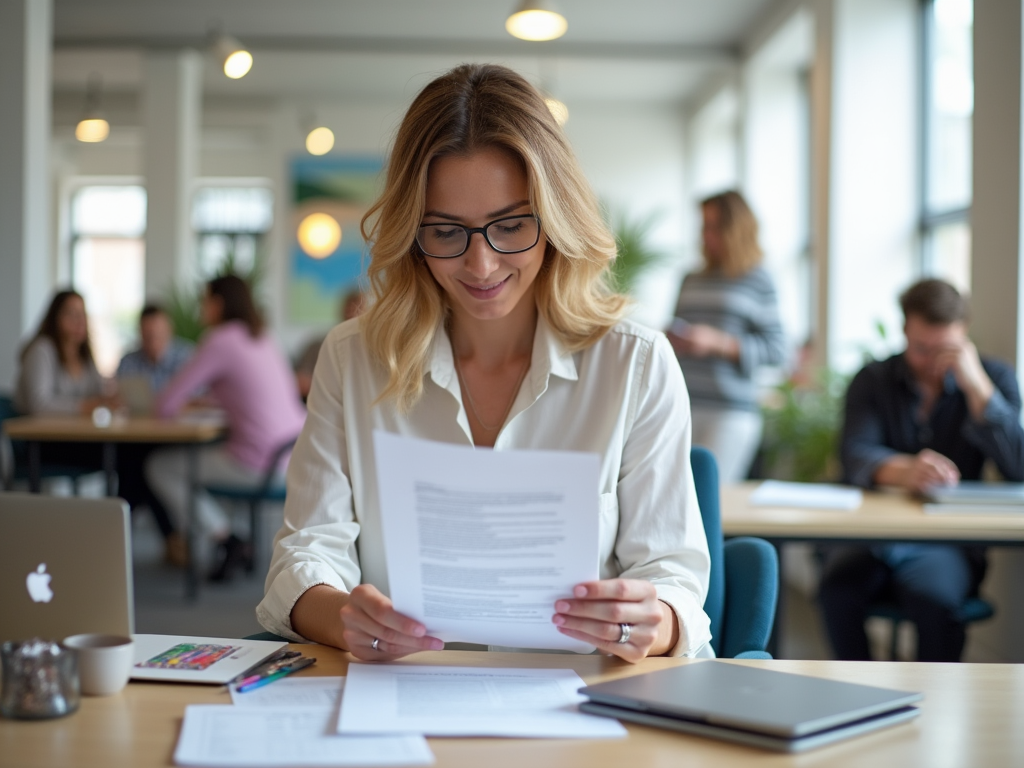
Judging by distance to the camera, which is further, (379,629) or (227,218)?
(227,218)

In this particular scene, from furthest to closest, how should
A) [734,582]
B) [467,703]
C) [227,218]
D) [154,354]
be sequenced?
[227,218]
[154,354]
[734,582]
[467,703]

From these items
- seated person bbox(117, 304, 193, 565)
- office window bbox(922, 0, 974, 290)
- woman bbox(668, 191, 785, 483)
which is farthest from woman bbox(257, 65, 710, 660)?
seated person bbox(117, 304, 193, 565)

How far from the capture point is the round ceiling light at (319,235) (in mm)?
10031

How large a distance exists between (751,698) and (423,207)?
849 mm

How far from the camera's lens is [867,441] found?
320 cm

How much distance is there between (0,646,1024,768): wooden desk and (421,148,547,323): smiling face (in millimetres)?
692

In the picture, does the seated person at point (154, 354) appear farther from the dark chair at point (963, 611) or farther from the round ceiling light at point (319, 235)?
the dark chair at point (963, 611)

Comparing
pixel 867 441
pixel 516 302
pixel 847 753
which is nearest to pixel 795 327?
pixel 867 441

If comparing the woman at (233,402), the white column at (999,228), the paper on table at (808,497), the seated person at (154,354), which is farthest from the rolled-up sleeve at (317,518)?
the seated person at (154,354)

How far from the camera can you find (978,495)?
2711 mm

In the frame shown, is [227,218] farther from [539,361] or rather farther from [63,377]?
[539,361]

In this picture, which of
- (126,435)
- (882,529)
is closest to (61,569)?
(882,529)

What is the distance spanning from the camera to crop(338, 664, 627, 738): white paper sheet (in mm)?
1068

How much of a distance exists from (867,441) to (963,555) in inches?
17.2
